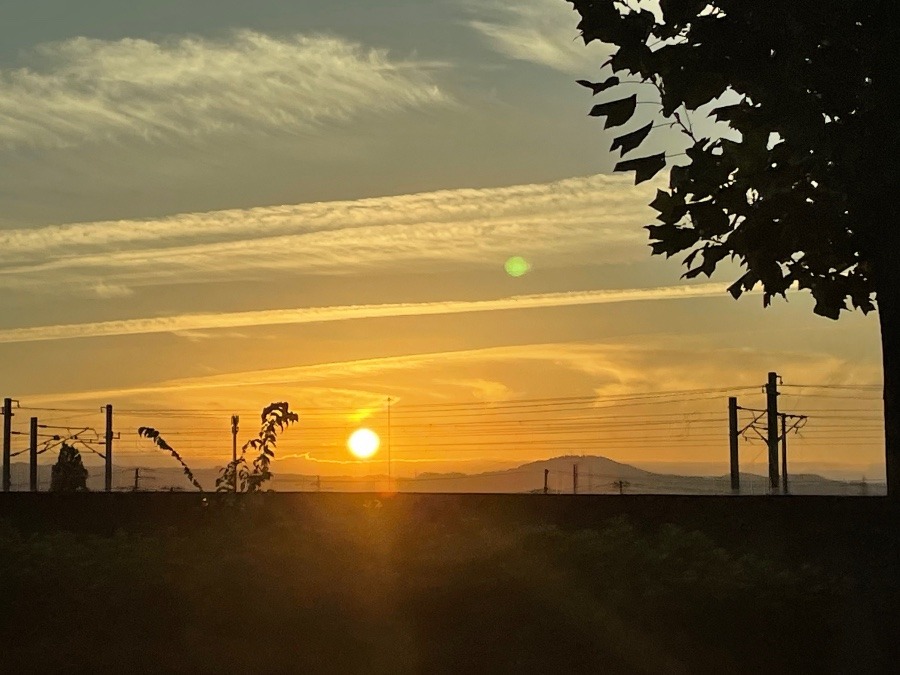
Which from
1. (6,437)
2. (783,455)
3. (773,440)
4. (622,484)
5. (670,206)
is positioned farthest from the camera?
(622,484)

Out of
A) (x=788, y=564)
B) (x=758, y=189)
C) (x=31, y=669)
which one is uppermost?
(x=758, y=189)

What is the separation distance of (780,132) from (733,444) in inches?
1535

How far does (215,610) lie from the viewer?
10.0m

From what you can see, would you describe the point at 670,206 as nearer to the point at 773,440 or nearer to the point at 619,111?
the point at 619,111

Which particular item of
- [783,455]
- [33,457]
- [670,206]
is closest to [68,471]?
[33,457]

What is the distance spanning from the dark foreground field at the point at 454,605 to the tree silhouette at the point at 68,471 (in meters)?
77.2

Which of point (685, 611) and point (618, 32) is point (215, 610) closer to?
point (685, 611)

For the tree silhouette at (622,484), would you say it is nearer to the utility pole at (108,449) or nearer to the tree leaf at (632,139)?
the utility pole at (108,449)

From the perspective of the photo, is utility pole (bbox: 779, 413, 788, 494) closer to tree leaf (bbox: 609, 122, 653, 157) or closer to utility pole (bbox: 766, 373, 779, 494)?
utility pole (bbox: 766, 373, 779, 494)

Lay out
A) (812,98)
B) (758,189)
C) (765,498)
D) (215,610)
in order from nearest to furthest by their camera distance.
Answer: (812,98) < (215,610) < (758,189) < (765,498)

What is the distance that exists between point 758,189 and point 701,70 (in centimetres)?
205

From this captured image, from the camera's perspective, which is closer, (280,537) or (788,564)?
(788,564)

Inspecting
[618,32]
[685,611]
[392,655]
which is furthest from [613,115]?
[392,655]

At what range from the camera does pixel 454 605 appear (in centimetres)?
988
